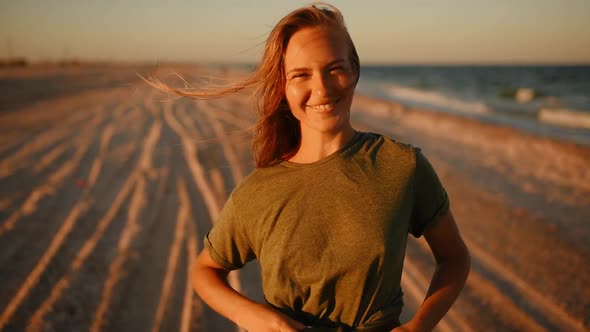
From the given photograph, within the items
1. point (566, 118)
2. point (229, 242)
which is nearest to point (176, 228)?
point (229, 242)

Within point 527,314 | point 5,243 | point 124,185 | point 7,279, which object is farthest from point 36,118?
point 527,314

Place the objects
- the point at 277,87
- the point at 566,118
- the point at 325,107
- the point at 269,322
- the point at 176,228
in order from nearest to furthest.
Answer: the point at 269,322
the point at 325,107
the point at 277,87
the point at 176,228
the point at 566,118

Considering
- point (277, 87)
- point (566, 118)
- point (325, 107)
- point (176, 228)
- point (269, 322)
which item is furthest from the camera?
point (566, 118)

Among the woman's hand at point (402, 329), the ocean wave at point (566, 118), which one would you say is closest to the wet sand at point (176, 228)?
the woman's hand at point (402, 329)

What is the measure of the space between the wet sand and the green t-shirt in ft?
1.89

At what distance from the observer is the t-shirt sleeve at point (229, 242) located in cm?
127

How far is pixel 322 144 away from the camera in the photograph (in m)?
1.28

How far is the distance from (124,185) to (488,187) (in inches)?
220

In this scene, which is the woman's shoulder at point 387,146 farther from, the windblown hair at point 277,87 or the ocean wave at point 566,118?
the ocean wave at point 566,118

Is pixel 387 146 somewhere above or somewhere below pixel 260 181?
above

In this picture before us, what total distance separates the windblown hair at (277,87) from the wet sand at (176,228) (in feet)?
0.97

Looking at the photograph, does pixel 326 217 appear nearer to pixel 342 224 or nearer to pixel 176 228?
pixel 342 224

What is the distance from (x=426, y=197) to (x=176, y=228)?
157 inches

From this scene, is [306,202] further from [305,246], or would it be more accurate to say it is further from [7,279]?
[7,279]
